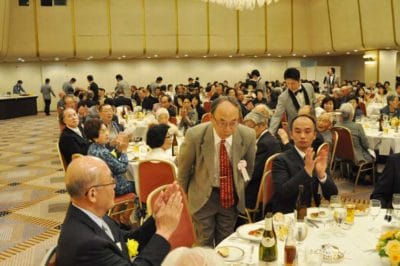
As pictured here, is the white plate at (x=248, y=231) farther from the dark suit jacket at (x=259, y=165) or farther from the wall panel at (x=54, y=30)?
the wall panel at (x=54, y=30)

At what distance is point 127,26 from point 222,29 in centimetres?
416

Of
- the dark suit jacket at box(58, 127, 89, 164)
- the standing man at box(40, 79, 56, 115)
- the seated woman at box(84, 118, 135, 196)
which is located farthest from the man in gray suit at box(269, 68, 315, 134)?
the standing man at box(40, 79, 56, 115)

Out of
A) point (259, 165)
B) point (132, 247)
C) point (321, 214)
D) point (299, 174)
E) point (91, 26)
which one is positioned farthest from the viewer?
point (91, 26)

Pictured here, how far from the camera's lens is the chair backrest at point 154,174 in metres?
4.27

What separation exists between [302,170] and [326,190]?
1.05 feet

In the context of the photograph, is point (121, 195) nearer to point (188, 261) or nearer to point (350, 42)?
point (188, 261)

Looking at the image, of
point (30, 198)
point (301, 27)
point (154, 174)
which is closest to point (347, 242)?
point (154, 174)

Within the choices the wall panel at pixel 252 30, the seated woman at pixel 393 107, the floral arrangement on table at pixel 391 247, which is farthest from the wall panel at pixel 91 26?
the floral arrangement on table at pixel 391 247

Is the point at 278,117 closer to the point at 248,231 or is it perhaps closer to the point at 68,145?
the point at 68,145

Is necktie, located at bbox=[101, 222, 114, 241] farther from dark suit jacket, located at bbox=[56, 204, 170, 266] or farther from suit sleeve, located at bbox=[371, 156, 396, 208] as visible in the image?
suit sleeve, located at bbox=[371, 156, 396, 208]

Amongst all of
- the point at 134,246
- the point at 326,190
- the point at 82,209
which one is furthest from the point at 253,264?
the point at 326,190

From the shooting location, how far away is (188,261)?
1462 millimetres

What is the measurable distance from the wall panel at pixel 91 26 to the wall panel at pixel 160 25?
173cm

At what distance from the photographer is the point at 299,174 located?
3285mm
